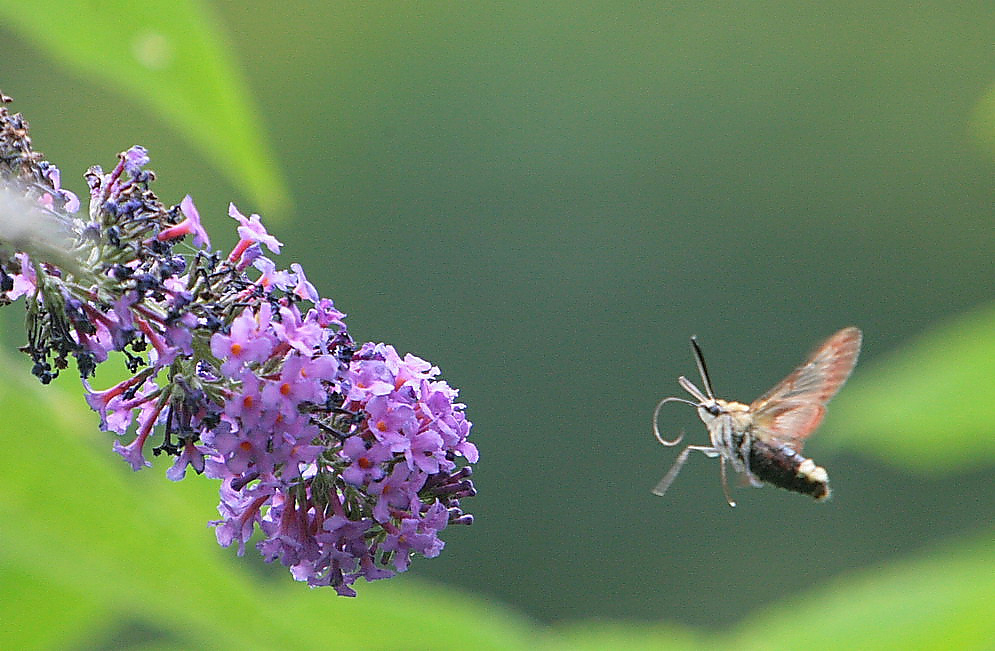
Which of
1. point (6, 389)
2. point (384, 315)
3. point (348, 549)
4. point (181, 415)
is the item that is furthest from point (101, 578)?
point (384, 315)

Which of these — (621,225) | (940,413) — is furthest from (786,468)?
(621,225)

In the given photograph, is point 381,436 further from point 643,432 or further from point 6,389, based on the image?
point 643,432

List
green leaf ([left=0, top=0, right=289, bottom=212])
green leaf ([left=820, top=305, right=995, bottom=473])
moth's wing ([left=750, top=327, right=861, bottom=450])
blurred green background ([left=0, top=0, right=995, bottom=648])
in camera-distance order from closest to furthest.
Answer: green leaf ([left=0, top=0, right=289, bottom=212]), green leaf ([left=820, top=305, right=995, bottom=473]), moth's wing ([left=750, top=327, right=861, bottom=450]), blurred green background ([left=0, top=0, right=995, bottom=648])

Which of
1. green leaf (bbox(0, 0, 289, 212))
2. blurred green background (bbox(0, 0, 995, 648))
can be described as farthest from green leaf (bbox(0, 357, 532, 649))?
blurred green background (bbox(0, 0, 995, 648))

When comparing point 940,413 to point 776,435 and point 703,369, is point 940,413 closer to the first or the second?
point 776,435

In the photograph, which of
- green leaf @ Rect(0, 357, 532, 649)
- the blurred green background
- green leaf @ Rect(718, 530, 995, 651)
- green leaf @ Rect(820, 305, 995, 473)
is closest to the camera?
green leaf @ Rect(0, 357, 532, 649)

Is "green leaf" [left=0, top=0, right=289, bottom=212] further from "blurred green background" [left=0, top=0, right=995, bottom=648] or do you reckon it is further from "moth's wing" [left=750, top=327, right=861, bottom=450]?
"blurred green background" [left=0, top=0, right=995, bottom=648]
